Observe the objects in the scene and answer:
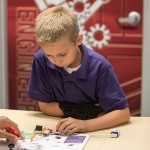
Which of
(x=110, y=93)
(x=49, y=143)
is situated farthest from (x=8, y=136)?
(x=110, y=93)

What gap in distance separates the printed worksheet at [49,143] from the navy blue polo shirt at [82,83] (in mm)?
256

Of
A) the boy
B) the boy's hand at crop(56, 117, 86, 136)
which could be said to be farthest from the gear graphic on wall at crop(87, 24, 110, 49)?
the boy's hand at crop(56, 117, 86, 136)

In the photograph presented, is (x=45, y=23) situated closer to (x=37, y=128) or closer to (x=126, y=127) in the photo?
(x=37, y=128)

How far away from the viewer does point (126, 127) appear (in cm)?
148

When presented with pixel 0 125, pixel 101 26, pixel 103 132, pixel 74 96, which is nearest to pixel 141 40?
pixel 101 26

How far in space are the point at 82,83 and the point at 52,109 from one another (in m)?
0.19

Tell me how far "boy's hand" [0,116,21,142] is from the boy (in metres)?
0.17

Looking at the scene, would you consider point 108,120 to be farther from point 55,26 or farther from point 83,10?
point 83,10

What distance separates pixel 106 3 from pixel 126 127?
1584 millimetres

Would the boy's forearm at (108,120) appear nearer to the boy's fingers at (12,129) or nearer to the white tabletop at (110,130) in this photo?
the white tabletop at (110,130)

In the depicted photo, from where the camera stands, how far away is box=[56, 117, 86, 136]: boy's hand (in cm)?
136

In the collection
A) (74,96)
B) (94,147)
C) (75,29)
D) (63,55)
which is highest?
(75,29)

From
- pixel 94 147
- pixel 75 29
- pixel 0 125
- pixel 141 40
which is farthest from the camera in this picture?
pixel 141 40

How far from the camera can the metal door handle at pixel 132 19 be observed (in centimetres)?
282
